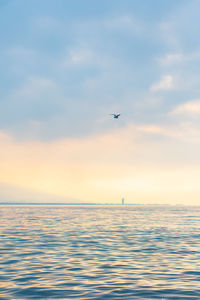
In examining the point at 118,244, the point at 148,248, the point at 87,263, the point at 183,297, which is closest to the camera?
the point at 183,297

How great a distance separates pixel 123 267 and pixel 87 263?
300 cm

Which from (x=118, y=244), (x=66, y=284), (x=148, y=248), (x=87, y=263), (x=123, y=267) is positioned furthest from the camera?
(x=118, y=244)

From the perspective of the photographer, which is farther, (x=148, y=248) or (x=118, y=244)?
(x=118, y=244)

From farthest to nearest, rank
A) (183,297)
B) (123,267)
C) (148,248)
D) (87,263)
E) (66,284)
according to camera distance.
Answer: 1. (148,248)
2. (87,263)
3. (123,267)
4. (66,284)
5. (183,297)

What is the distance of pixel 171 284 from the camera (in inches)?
721

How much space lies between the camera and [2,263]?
966 inches

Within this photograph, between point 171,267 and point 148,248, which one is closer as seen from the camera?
point 171,267

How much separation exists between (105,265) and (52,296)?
27.1 feet

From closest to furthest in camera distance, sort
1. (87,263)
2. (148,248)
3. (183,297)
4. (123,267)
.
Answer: (183,297) < (123,267) < (87,263) < (148,248)

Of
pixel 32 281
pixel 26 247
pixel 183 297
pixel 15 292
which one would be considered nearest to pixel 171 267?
pixel 183 297

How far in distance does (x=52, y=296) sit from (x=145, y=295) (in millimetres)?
4470

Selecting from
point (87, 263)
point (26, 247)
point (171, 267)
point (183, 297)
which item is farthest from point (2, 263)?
point (183, 297)

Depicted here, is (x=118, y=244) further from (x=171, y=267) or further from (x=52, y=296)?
(x=52, y=296)

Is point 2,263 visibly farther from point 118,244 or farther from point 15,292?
point 118,244
